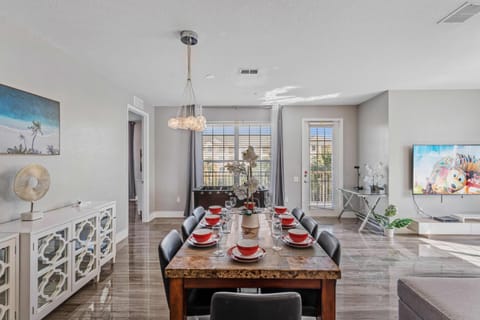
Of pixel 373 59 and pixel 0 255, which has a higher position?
pixel 373 59

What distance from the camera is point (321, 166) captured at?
6.35 metres

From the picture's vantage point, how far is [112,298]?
2.64m

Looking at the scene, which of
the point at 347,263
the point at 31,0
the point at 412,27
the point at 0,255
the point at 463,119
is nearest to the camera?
the point at 0,255

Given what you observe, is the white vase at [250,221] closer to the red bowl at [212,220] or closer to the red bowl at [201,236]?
the red bowl at [212,220]

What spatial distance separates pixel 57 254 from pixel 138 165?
20.4 feet

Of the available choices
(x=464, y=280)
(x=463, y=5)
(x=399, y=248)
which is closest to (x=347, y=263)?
(x=399, y=248)

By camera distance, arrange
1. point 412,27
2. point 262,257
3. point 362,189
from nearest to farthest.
A: point 262,257
point 412,27
point 362,189

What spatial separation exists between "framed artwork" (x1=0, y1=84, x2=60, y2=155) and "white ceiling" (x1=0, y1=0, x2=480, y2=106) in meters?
0.69

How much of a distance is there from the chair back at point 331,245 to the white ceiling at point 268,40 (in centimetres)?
192

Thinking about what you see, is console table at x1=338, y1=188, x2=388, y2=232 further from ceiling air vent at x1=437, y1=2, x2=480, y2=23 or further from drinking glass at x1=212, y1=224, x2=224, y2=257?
drinking glass at x1=212, y1=224, x2=224, y2=257

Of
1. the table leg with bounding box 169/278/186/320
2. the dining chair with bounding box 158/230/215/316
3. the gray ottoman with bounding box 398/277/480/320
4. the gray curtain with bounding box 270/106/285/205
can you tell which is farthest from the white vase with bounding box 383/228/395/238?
the table leg with bounding box 169/278/186/320

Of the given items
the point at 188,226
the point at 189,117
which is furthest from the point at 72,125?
the point at 188,226

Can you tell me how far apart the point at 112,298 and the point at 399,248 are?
4093mm

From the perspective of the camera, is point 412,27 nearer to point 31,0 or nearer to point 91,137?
point 31,0
